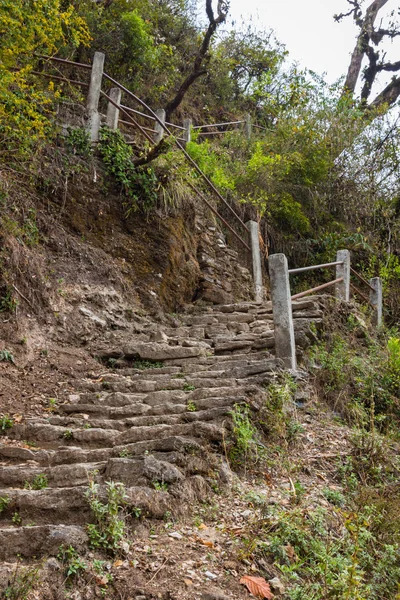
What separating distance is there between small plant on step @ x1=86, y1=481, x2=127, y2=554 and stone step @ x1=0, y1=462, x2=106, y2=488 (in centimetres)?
42

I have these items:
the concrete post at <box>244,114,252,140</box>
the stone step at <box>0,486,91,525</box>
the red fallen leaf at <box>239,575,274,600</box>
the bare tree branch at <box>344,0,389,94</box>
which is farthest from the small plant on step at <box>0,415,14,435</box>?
the bare tree branch at <box>344,0,389,94</box>

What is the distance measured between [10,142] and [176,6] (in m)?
9.89

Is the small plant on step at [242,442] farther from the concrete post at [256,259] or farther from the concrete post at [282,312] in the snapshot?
the concrete post at [256,259]

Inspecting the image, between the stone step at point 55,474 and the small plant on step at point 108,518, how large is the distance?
0.42m

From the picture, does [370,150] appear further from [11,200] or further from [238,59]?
[11,200]

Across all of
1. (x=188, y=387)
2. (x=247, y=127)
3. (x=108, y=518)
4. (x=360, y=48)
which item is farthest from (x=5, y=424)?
(x=360, y=48)

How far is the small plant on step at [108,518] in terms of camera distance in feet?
9.61

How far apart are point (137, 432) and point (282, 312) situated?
2.37 metres

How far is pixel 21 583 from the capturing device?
8.08ft

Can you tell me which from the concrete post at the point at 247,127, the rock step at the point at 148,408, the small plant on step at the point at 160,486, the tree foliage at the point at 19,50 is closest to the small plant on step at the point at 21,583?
the small plant on step at the point at 160,486

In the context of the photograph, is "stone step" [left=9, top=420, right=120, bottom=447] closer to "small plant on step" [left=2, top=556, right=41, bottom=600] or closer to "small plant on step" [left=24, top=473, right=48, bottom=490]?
"small plant on step" [left=24, top=473, right=48, bottom=490]

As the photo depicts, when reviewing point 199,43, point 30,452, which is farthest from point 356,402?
point 199,43

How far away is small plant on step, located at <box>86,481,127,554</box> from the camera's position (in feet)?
9.61

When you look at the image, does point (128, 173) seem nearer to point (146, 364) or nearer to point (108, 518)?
point (146, 364)
